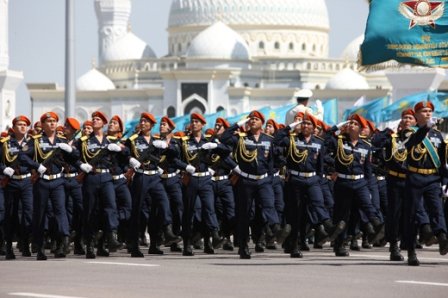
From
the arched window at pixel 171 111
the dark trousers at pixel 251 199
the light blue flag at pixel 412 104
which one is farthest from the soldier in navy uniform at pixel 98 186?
the arched window at pixel 171 111

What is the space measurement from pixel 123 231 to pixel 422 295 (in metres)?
7.48

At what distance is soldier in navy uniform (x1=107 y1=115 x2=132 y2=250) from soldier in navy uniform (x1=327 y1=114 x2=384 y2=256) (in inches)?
97.6

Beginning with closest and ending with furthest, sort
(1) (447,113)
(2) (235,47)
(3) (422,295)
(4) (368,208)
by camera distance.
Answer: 1. (3) (422,295)
2. (4) (368,208)
3. (1) (447,113)
4. (2) (235,47)

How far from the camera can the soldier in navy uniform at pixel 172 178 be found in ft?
70.6

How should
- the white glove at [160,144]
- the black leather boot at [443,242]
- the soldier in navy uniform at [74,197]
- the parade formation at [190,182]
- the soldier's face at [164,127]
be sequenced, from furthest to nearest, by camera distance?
the soldier in navy uniform at [74,197]
the soldier's face at [164,127]
the white glove at [160,144]
the parade formation at [190,182]
the black leather boot at [443,242]

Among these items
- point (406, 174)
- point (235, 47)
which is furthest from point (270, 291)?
point (235, 47)

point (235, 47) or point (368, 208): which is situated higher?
point (235, 47)

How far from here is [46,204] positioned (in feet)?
67.6

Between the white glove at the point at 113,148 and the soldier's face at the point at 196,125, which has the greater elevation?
the soldier's face at the point at 196,125

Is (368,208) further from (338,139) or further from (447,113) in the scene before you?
(447,113)

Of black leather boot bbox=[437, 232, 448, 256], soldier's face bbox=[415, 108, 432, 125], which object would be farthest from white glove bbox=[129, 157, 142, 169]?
black leather boot bbox=[437, 232, 448, 256]

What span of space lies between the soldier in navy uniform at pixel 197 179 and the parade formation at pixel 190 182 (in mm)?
12

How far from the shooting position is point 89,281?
16.8 meters

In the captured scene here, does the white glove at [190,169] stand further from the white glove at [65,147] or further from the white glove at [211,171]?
the white glove at [65,147]
